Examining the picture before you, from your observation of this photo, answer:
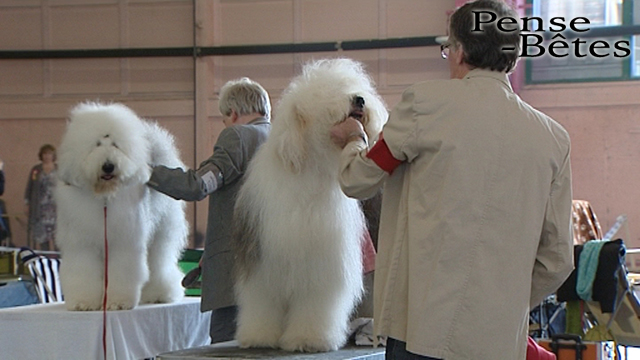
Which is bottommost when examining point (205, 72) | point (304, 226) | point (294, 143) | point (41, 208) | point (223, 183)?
point (41, 208)

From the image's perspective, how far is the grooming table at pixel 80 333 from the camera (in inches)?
122

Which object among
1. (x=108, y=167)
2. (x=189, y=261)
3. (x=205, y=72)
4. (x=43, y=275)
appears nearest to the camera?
(x=108, y=167)

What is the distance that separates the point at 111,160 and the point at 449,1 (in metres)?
6.78

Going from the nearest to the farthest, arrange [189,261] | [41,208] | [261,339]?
[261,339]
[189,261]
[41,208]

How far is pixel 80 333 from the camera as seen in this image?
3.10 m

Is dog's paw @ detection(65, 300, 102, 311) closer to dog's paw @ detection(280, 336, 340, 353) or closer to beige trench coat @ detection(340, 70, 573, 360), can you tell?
dog's paw @ detection(280, 336, 340, 353)

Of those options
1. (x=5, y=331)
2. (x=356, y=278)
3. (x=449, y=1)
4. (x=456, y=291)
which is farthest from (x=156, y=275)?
(x=449, y=1)

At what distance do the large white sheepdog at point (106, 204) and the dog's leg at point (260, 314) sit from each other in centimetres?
69

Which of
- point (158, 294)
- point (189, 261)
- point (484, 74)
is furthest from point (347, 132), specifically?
point (189, 261)

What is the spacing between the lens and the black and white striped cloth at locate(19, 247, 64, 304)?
477 centimetres

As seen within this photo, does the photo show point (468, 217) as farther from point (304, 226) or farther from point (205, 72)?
point (205, 72)

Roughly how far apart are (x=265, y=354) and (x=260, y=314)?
5.6 inches

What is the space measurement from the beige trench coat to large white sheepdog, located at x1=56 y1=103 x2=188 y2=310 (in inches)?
50.5

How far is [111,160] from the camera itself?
3.01 m
